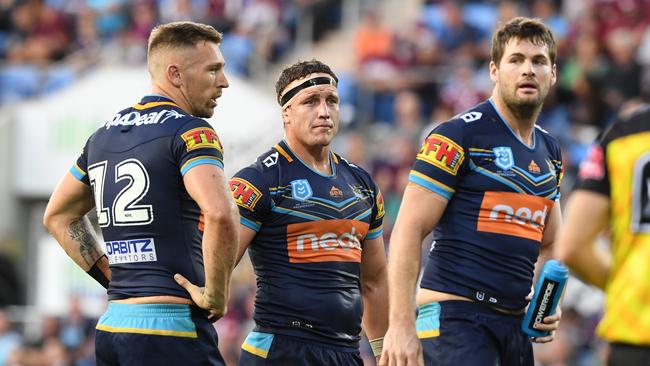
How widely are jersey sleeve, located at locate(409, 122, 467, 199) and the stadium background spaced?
5.45 metres

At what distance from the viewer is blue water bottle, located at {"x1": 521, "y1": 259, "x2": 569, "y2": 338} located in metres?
6.11

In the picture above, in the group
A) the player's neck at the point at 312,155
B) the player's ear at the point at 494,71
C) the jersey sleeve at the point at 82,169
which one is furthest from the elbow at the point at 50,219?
the player's ear at the point at 494,71

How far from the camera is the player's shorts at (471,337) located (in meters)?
6.20

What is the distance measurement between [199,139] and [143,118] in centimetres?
37

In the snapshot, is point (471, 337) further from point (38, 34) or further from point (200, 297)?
point (38, 34)

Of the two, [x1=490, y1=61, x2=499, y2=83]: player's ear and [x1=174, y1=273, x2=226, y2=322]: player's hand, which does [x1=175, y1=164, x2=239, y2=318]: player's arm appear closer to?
[x1=174, y1=273, x2=226, y2=322]: player's hand

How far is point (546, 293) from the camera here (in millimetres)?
6152

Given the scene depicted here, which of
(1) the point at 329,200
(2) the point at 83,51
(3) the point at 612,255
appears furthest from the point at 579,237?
(2) the point at 83,51

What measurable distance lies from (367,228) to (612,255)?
2.46 m

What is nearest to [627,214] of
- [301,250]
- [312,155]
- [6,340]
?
[301,250]

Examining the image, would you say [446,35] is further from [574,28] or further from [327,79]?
[327,79]

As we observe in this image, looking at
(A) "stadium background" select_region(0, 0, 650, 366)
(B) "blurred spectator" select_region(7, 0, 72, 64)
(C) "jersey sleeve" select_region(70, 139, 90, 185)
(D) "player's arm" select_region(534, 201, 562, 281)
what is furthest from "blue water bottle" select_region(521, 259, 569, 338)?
(B) "blurred spectator" select_region(7, 0, 72, 64)

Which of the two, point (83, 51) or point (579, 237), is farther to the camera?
point (83, 51)

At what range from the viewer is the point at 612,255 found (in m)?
4.45
